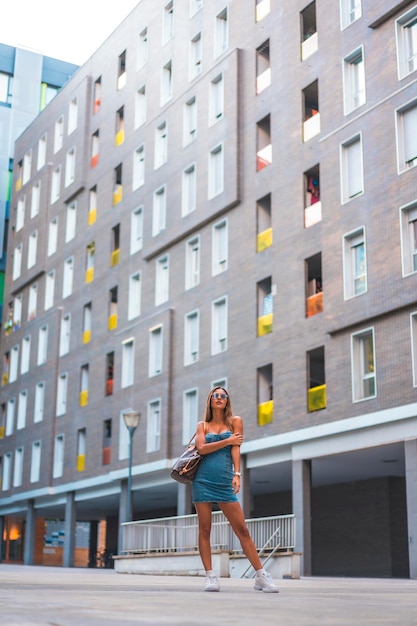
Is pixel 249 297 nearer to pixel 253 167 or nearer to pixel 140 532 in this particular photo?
pixel 253 167

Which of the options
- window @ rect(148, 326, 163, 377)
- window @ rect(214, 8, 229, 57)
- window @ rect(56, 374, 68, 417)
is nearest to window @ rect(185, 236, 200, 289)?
window @ rect(148, 326, 163, 377)

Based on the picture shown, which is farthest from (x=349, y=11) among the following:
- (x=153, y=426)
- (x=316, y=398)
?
(x=153, y=426)

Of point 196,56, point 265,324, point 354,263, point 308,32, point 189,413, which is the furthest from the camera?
point 196,56

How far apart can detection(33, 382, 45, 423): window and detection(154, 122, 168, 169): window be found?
1539cm

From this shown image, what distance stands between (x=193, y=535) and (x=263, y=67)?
721 inches

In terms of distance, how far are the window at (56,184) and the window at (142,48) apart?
434 inches

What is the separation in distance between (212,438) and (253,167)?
27341 mm

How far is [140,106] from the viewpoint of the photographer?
45625 millimetres

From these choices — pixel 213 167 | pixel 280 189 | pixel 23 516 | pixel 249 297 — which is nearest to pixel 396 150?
pixel 280 189

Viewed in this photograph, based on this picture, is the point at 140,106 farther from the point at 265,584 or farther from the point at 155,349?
the point at 265,584

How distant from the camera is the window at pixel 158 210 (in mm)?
41844

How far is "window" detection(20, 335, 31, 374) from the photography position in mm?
55062

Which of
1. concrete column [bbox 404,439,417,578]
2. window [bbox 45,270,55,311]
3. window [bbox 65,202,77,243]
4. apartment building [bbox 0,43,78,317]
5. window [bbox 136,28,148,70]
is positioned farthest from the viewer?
apartment building [bbox 0,43,78,317]

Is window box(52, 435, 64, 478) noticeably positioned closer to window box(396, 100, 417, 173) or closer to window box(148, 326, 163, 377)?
window box(148, 326, 163, 377)
